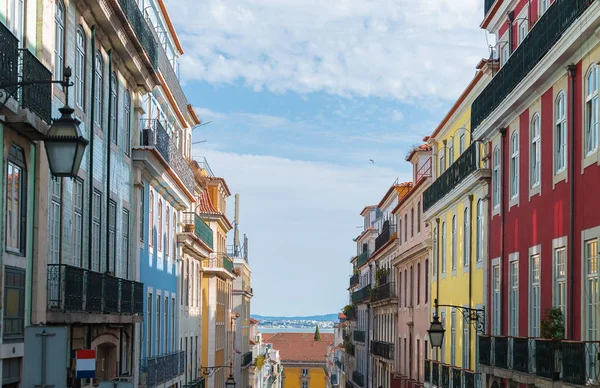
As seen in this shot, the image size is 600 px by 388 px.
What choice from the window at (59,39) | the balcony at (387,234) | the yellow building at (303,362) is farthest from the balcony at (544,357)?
the yellow building at (303,362)

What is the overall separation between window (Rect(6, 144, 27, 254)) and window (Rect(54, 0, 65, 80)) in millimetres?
2817

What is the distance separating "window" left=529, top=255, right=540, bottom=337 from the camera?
73.2 ft

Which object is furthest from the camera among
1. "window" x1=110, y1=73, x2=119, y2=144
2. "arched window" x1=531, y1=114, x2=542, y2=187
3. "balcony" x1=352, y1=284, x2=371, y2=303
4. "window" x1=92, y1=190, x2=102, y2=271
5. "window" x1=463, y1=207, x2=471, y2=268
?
"balcony" x1=352, y1=284, x2=371, y2=303

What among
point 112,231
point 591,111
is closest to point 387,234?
point 112,231

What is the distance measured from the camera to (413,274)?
4406 centimetres

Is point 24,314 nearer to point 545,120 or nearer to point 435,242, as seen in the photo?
point 545,120

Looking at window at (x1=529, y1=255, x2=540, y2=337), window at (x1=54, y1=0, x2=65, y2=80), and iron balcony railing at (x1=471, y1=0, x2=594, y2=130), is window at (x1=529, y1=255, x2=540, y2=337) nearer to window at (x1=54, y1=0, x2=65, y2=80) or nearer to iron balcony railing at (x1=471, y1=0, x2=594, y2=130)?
iron balcony railing at (x1=471, y1=0, x2=594, y2=130)

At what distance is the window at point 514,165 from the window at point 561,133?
373 centimetres

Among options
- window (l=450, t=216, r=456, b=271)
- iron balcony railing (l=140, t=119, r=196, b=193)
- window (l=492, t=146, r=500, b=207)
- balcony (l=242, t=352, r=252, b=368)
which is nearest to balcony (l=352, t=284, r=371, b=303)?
balcony (l=242, t=352, r=252, b=368)

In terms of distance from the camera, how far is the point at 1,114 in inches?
566

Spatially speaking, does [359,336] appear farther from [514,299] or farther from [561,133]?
[561,133]

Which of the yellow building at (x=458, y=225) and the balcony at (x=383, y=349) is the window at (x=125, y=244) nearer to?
the yellow building at (x=458, y=225)

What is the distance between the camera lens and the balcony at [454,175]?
2887cm

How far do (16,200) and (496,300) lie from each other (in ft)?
47.4
